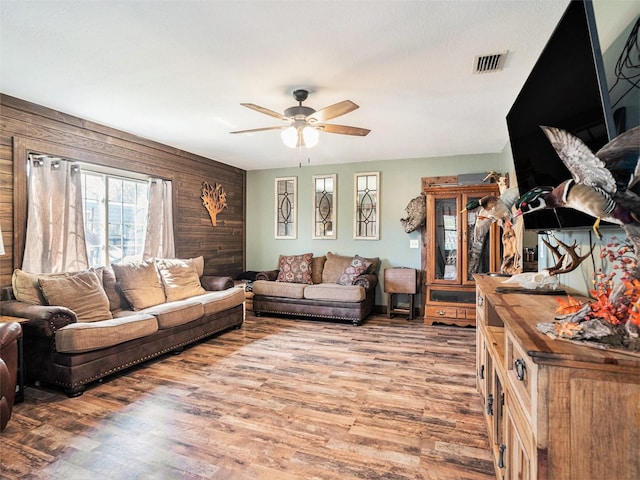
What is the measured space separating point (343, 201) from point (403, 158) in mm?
1172

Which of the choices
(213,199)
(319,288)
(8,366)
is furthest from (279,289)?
(8,366)

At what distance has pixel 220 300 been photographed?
13.4 feet

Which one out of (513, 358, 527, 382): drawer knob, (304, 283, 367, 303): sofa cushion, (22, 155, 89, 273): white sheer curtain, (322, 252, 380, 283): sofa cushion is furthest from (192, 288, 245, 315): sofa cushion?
(513, 358, 527, 382): drawer knob

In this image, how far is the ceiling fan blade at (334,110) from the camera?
255cm

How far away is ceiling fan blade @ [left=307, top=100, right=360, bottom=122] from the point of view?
8.37 ft

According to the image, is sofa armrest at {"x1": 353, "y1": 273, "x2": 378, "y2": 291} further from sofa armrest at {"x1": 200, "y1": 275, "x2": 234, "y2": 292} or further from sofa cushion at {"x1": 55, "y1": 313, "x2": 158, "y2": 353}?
sofa cushion at {"x1": 55, "y1": 313, "x2": 158, "y2": 353}

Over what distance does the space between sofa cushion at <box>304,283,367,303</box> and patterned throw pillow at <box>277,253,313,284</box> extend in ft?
1.21

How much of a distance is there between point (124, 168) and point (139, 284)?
141 cm

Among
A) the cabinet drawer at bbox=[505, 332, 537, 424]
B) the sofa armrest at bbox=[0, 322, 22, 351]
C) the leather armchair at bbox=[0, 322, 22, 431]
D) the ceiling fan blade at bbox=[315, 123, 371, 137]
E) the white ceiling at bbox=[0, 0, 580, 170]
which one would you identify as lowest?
the leather armchair at bbox=[0, 322, 22, 431]

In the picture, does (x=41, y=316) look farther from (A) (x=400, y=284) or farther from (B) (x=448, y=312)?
(B) (x=448, y=312)

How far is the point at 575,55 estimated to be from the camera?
4.09 feet

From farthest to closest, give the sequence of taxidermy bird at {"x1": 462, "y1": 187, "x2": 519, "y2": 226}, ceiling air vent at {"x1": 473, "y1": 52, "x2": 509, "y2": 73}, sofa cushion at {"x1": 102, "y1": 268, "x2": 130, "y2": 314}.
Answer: sofa cushion at {"x1": 102, "y1": 268, "x2": 130, "y2": 314}, ceiling air vent at {"x1": 473, "y1": 52, "x2": 509, "y2": 73}, taxidermy bird at {"x1": 462, "y1": 187, "x2": 519, "y2": 226}

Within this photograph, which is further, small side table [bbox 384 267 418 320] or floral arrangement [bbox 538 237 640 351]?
small side table [bbox 384 267 418 320]

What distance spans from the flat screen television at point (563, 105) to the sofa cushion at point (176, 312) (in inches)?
124
